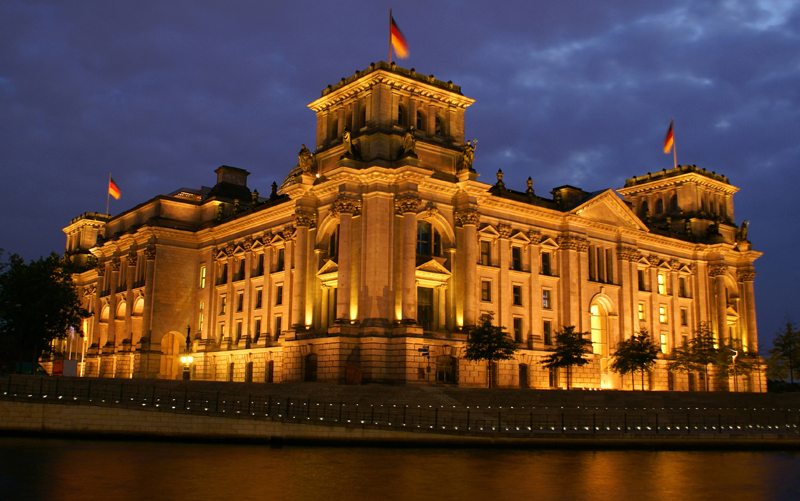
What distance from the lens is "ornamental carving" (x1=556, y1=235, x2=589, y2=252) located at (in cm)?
6756

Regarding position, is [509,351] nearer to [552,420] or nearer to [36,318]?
[552,420]

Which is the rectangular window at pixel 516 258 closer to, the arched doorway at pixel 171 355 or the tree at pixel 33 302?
the arched doorway at pixel 171 355

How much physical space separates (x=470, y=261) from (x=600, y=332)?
18.7 meters

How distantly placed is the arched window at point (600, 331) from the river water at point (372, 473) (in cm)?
3494

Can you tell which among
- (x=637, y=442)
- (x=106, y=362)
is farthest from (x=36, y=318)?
(x=637, y=442)

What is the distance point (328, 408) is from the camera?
41.4 meters

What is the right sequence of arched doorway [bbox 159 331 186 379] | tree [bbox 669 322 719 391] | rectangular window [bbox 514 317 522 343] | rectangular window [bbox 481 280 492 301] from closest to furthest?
rectangular window [bbox 481 280 492 301]
rectangular window [bbox 514 317 522 343]
tree [bbox 669 322 719 391]
arched doorway [bbox 159 331 186 379]

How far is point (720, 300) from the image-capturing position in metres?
81.0

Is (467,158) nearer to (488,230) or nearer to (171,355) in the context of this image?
(488,230)

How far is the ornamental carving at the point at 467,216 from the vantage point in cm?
5850

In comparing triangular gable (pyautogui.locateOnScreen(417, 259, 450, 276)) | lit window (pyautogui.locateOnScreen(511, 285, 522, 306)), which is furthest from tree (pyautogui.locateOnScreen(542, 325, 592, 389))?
triangular gable (pyautogui.locateOnScreen(417, 259, 450, 276))

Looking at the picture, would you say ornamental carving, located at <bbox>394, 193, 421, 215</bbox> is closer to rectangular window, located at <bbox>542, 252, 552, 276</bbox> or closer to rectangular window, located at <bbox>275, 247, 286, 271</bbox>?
rectangular window, located at <bbox>275, 247, 286, 271</bbox>

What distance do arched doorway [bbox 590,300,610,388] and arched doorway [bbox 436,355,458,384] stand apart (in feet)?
58.8

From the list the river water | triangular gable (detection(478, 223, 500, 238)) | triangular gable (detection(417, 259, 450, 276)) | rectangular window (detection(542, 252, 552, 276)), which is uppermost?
triangular gable (detection(478, 223, 500, 238))
